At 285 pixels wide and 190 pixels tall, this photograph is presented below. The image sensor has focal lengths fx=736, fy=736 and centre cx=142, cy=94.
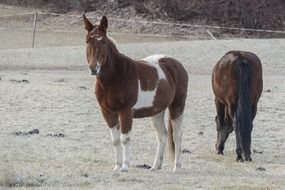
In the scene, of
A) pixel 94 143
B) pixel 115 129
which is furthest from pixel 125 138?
pixel 94 143

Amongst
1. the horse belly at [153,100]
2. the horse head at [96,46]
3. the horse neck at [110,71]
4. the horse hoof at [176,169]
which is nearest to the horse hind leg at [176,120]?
the horse hoof at [176,169]

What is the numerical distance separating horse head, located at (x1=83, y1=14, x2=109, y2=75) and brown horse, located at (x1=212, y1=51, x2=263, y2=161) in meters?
2.95

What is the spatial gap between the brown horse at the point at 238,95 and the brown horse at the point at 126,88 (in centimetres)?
143

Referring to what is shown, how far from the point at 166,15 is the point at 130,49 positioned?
16.6 metres

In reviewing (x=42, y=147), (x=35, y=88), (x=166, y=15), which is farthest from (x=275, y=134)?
(x=166, y=15)

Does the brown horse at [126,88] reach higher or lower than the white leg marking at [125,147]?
higher

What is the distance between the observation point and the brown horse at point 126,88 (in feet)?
27.9

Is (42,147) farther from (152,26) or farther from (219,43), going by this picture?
(152,26)

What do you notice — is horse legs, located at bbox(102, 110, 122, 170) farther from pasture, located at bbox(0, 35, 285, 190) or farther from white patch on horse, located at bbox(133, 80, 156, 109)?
white patch on horse, located at bbox(133, 80, 156, 109)

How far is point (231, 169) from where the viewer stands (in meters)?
9.53

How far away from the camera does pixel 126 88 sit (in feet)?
28.4

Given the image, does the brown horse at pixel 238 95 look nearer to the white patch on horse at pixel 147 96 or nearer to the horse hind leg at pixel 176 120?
the horse hind leg at pixel 176 120

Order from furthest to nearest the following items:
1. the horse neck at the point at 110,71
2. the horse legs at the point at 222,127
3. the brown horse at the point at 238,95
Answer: the horse legs at the point at 222,127, the brown horse at the point at 238,95, the horse neck at the point at 110,71

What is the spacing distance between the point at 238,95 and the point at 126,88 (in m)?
2.79
